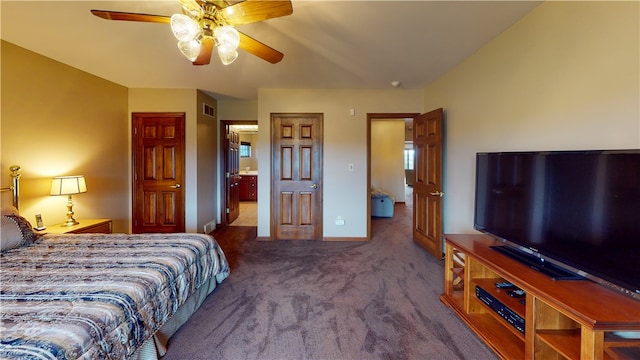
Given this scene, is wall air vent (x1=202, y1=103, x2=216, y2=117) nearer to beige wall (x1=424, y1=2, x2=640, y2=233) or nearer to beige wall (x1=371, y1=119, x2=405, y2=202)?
beige wall (x1=424, y1=2, x2=640, y2=233)

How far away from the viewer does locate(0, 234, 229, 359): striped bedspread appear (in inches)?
42.6

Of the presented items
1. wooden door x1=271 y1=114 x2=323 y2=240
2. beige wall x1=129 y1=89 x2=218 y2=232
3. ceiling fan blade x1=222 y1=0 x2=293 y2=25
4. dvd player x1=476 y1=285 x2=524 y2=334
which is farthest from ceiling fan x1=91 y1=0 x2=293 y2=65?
beige wall x1=129 y1=89 x2=218 y2=232

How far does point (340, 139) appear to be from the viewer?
13.8 ft

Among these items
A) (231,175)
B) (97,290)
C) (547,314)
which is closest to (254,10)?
(97,290)

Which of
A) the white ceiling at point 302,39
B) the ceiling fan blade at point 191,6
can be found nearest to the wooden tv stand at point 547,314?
the white ceiling at point 302,39

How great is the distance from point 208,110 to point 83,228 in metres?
2.51

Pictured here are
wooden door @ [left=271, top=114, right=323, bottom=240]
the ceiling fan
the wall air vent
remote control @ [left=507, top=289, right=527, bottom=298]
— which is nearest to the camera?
the ceiling fan

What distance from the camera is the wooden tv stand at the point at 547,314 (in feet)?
3.66

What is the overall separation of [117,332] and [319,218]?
3.15 metres

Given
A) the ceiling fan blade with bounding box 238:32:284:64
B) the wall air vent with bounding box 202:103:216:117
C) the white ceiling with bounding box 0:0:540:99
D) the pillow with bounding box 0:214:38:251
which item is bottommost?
the pillow with bounding box 0:214:38:251

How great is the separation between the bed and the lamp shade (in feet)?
2.07

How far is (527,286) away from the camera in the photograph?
142 cm

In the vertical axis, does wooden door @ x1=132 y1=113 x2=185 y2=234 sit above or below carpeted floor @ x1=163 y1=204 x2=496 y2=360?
above

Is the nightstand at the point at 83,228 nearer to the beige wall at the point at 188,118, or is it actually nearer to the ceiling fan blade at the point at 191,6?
the beige wall at the point at 188,118
